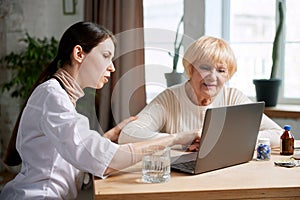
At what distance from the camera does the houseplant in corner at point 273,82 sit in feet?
11.5

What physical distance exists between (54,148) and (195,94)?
0.97 metres

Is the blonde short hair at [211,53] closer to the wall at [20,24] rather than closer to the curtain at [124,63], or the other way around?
the curtain at [124,63]

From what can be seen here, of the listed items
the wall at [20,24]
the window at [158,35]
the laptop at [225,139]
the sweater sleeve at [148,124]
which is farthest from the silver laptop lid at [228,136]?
the wall at [20,24]

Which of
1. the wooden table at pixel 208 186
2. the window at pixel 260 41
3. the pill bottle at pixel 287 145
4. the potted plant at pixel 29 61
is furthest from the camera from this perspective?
the potted plant at pixel 29 61

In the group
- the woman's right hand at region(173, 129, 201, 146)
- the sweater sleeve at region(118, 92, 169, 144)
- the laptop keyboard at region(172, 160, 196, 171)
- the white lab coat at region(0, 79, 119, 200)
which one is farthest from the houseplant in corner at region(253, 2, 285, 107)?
the white lab coat at region(0, 79, 119, 200)

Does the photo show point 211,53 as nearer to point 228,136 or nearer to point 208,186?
point 228,136

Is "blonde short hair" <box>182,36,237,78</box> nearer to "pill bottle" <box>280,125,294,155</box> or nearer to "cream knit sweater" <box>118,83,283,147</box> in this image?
"cream knit sweater" <box>118,83,283,147</box>

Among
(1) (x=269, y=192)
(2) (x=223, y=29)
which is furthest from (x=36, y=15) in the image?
(1) (x=269, y=192)

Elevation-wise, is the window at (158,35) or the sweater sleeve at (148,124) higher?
the window at (158,35)

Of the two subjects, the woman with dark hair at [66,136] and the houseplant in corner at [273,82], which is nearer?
the woman with dark hair at [66,136]

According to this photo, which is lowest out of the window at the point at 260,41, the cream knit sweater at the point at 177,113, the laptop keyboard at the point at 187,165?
the laptop keyboard at the point at 187,165

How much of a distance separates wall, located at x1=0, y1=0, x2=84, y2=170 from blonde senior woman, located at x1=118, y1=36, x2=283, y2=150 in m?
2.19

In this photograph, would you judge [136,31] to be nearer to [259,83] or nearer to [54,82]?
[259,83]

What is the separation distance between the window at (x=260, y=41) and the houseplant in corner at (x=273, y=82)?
23 cm
